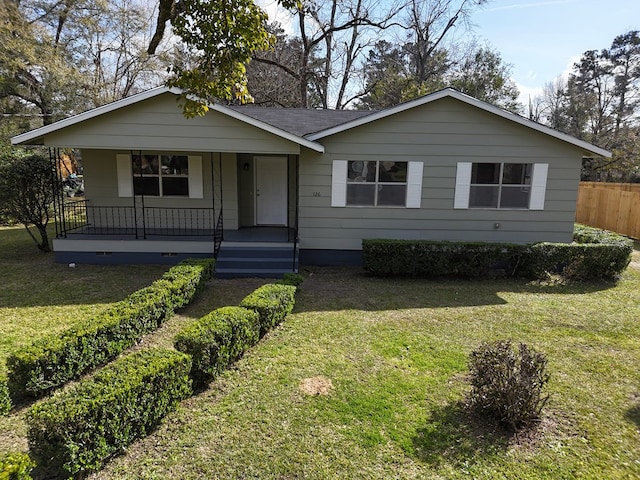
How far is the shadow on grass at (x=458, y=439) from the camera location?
3156 mm

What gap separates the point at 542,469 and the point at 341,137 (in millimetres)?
7457

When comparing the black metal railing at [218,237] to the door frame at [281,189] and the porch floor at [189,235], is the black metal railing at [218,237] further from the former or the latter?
the door frame at [281,189]

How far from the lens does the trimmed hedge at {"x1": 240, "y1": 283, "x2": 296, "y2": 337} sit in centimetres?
523

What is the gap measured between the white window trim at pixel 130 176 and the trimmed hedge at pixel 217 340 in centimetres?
619

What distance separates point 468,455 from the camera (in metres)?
3.17

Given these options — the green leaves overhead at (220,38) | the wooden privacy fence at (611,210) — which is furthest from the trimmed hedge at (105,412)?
the wooden privacy fence at (611,210)

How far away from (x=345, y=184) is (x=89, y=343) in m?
6.40

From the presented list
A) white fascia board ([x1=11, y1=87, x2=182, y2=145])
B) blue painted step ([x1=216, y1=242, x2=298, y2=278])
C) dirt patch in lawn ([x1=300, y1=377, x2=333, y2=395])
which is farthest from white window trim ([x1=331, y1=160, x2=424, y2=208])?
dirt patch in lawn ([x1=300, y1=377, x2=333, y2=395])

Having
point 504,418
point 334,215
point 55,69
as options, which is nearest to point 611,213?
point 334,215

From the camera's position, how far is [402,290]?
7770 mm

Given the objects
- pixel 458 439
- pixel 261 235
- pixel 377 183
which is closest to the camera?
pixel 458 439

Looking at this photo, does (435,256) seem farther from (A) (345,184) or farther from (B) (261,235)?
(B) (261,235)

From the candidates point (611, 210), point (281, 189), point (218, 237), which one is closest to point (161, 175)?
point (218, 237)

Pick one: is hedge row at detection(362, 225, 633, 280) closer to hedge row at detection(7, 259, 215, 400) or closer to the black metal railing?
the black metal railing
